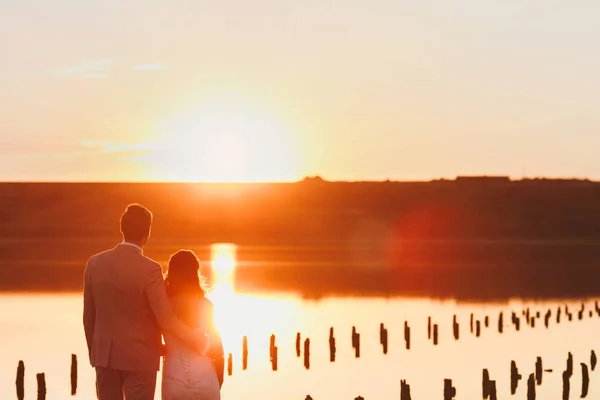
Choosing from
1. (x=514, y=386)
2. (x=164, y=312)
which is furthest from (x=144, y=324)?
(x=514, y=386)

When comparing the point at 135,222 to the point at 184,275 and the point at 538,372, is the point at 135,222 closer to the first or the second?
the point at 184,275

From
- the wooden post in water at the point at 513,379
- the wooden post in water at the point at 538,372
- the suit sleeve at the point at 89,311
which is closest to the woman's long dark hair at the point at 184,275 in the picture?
the suit sleeve at the point at 89,311

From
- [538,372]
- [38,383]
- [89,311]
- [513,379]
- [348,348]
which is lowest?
[89,311]

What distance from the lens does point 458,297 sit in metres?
71.9

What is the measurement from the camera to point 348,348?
40688mm

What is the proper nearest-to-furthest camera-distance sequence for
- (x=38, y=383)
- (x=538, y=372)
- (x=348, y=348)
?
1. (x=38, y=383)
2. (x=538, y=372)
3. (x=348, y=348)

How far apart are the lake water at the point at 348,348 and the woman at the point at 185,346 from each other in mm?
20044

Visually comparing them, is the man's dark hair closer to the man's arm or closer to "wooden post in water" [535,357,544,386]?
the man's arm

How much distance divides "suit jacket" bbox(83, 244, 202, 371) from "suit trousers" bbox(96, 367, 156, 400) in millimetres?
87

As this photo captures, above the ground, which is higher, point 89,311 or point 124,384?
point 89,311

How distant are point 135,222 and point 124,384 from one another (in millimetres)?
1462

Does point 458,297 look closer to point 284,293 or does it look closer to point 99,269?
point 284,293

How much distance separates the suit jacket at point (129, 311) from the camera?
328 inches

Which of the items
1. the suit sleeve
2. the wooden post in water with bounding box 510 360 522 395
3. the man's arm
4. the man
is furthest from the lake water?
the man's arm
